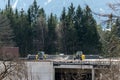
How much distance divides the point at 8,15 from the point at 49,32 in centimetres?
650

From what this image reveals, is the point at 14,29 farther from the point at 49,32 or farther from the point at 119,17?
the point at 119,17

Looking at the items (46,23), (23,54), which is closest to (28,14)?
(46,23)

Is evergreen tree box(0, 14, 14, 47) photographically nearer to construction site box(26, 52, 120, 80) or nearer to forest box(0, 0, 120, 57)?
forest box(0, 0, 120, 57)

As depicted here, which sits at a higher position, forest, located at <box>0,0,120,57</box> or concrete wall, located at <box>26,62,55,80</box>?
forest, located at <box>0,0,120,57</box>

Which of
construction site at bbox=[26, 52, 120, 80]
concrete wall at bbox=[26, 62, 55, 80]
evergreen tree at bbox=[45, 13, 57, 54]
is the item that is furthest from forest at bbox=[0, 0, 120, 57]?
concrete wall at bbox=[26, 62, 55, 80]

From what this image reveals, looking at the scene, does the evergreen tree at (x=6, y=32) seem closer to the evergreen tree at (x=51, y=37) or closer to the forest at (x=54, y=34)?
the forest at (x=54, y=34)

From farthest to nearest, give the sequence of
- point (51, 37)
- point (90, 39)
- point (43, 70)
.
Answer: point (51, 37)
point (90, 39)
point (43, 70)

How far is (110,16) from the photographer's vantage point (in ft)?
15.8

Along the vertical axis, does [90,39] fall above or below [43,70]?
above

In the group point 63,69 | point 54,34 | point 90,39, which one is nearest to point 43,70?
point 63,69

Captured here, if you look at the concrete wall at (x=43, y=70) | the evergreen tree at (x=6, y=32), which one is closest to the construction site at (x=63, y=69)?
the concrete wall at (x=43, y=70)

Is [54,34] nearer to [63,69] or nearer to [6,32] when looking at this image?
[6,32]

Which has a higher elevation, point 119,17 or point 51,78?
point 119,17

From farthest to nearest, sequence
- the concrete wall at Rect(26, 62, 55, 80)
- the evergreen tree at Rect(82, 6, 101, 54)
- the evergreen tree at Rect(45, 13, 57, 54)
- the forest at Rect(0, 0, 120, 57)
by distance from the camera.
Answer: the evergreen tree at Rect(45, 13, 57, 54), the forest at Rect(0, 0, 120, 57), the evergreen tree at Rect(82, 6, 101, 54), the concrete wall at Rect(26, 62, 55, 80)
